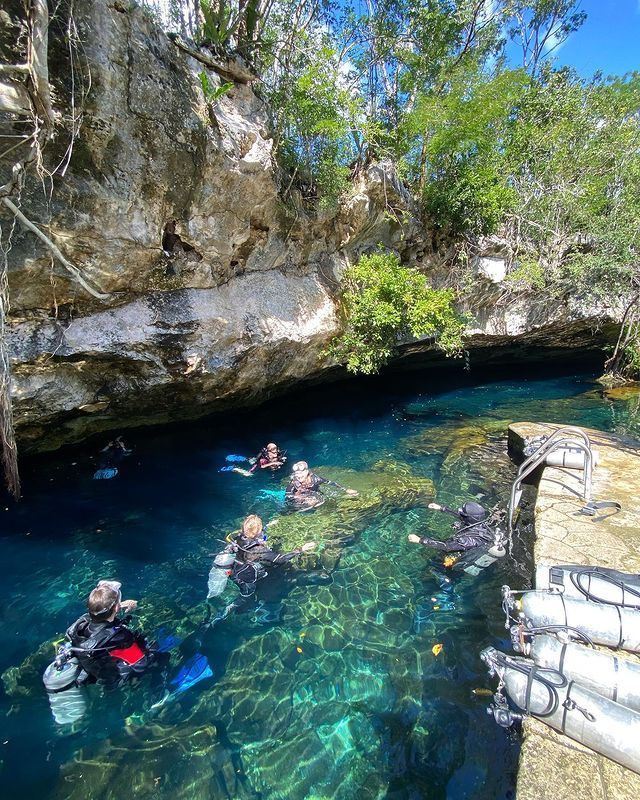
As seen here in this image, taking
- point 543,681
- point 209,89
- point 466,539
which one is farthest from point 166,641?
point 209,89

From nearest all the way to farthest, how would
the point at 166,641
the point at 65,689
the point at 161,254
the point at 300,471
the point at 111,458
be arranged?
the point at 65,689
the point at 166,641
the point at 161,254
the point at 300,471
the point at 111,458

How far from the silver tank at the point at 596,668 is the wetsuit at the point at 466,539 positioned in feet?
8.67

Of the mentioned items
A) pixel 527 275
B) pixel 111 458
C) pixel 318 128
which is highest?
pixel 318 128

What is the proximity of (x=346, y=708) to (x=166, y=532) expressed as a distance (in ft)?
14.9

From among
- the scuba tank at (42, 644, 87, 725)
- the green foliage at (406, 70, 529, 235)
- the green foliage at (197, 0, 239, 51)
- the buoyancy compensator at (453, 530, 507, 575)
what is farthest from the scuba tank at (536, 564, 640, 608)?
the green foliage at (406, 70, 529, 235)

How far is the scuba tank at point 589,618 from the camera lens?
407 cm

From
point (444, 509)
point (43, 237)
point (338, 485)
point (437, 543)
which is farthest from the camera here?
point (338, 485)

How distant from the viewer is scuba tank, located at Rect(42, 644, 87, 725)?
425 centimetres

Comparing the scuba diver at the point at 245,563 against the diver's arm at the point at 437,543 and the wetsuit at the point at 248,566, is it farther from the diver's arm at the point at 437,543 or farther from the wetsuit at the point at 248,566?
the diver's arm at the point at 437,543

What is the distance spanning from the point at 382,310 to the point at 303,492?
5279 millimetres

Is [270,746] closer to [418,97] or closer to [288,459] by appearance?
[288,459]

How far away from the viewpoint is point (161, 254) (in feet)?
28.0

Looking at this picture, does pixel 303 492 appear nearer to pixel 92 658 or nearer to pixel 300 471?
pixel 300 471

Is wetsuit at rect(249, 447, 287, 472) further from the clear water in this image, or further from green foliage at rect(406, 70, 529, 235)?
green foliage at rect(406, 70, 529, 235)
